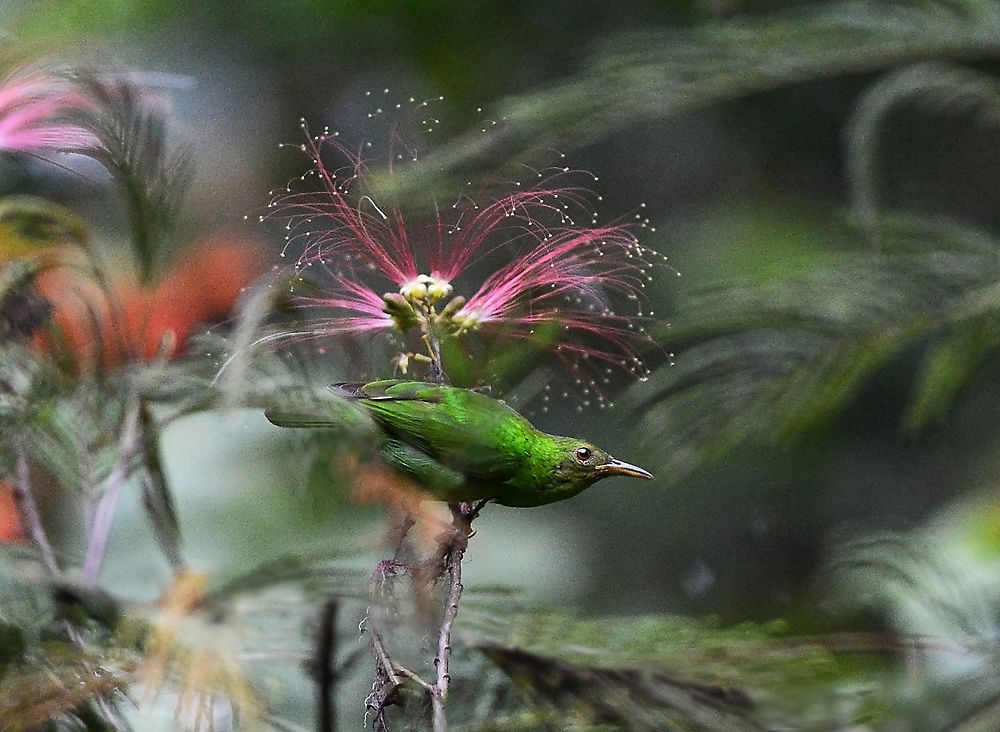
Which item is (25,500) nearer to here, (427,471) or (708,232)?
(427,471)

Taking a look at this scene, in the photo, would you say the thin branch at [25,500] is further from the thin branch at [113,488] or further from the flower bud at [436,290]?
the flower bud at [436,290]

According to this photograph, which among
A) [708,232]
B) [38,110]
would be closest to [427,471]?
[38,110]

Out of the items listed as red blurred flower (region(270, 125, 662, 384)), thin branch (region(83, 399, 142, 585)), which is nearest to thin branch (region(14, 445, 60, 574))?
thin branch (region(83, 399, 142, 585))

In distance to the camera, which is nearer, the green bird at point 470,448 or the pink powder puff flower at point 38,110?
the green bird at point 470,448

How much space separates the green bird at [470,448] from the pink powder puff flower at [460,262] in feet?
0.13

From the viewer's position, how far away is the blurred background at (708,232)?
79 centimetres

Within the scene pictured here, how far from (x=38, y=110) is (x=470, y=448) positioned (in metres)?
0.36

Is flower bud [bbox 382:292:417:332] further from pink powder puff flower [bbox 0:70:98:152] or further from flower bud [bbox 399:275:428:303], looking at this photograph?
pink powder puff flower [bbox 0:70:98:152]

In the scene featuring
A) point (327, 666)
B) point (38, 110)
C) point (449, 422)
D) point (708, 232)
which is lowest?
point (327, 666)

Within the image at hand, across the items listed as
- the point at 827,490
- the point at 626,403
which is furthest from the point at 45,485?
the point at 827,490

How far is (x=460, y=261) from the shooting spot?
53cm

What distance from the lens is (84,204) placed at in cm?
169

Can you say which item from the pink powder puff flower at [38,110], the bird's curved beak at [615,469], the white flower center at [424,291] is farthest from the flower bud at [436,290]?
the pink powder puff flower at [38,110]

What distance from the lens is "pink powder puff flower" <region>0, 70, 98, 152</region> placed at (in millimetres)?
574
